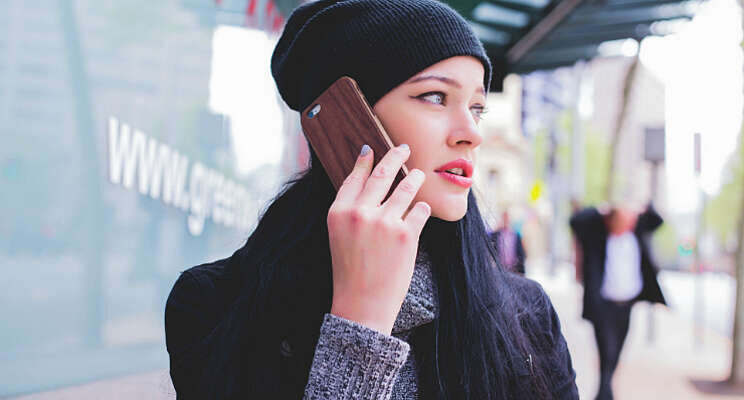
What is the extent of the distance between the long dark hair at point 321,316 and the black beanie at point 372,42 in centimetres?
27

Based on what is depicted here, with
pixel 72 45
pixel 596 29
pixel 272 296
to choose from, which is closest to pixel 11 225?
pixel 72 45

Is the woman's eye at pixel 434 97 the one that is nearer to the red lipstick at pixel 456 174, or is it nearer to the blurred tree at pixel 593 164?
the red lipstick at pixel 456 174

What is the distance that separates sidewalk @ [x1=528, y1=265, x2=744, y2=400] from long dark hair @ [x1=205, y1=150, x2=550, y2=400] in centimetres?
299

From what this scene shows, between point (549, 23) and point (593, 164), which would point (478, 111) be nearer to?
point (549, 23)

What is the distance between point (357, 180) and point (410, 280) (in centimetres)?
23

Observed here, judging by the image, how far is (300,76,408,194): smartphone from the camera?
Result: 1.40m

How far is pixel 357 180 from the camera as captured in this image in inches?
49.4

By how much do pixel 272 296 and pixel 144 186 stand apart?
161 cm

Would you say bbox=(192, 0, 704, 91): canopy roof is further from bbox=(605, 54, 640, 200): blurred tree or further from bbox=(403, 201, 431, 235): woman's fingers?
bbox=(403, 201, 431, 235): woman's fingers

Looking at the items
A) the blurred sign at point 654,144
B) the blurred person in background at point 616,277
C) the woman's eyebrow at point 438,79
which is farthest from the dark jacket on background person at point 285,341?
the blurred sign at point 654,144

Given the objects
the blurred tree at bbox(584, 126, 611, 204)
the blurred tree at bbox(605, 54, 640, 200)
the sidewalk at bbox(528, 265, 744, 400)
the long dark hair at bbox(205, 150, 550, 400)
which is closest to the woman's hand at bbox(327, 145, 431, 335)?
the long dark hair at bbox(205, 150, 550, 400)

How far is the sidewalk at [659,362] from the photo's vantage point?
256 inches

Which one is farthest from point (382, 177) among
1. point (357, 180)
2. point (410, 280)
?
point (410, 280)

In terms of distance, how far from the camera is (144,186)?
2.89m
